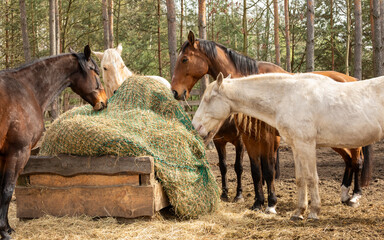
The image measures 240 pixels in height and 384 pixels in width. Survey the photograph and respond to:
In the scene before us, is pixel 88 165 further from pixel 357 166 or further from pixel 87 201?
pixel 357 166

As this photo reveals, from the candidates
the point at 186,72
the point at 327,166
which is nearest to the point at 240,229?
the point at 186,72

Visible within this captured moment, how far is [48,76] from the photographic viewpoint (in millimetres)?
3908

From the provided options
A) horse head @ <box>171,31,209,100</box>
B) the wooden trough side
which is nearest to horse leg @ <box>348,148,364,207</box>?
horse head @ <box>171,31,209,100</box>

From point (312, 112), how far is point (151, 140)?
5.82 feet

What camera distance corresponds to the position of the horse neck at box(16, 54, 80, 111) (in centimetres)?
378

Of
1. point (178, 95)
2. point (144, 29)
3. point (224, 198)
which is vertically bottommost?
point (224, 198)

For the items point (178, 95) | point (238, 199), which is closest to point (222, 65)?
point (178, 95)

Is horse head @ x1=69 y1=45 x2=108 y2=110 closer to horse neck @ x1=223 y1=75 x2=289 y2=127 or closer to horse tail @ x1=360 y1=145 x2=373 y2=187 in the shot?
horse neck @ x1=223 y1=75 x2=289 y2=127

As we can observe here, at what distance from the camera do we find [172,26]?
909cm

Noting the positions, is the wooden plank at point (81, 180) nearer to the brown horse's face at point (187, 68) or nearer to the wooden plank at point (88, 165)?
the wooden plank at point (88, 165)

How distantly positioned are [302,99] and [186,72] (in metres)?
1.74

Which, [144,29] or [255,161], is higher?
[144,29]

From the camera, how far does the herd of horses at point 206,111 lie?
132 inches

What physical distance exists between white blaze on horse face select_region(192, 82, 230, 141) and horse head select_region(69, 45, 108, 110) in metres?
1.17
